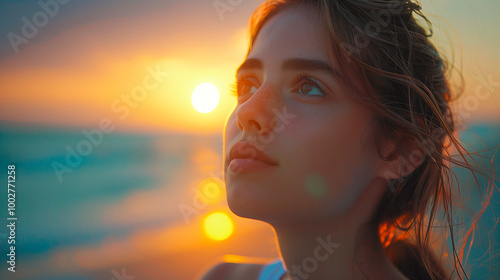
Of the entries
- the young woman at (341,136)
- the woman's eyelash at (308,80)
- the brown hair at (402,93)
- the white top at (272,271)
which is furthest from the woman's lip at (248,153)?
the white top at (272,271)

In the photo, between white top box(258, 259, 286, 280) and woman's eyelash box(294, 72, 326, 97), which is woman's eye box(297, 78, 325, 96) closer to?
woman's eyelash box(294, 72, 326, 97)

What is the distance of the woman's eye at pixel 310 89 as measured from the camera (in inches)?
44.3

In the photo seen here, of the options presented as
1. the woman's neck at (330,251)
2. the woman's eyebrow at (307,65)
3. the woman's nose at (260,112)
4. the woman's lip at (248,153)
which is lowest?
the woman's neck at (330,251)

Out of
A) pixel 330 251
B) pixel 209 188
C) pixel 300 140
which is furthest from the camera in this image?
pixel 209 188

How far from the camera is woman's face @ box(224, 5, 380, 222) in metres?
1.04

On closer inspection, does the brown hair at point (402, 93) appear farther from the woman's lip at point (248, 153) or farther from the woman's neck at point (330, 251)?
the woman's lip at point (248, 153)

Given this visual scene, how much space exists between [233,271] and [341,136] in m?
1.22

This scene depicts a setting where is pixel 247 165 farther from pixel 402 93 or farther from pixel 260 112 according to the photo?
pixel 402 93

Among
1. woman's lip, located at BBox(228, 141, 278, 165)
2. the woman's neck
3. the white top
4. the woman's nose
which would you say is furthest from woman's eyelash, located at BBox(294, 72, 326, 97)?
the white top

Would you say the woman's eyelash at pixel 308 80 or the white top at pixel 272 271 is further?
the white top at pixel 272 271

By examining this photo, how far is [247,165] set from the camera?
1052 millimetres

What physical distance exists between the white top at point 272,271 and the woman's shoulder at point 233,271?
4cm

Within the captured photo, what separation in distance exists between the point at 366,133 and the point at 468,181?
0.77m

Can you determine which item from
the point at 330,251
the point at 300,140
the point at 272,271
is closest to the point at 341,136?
the point at 300,140
